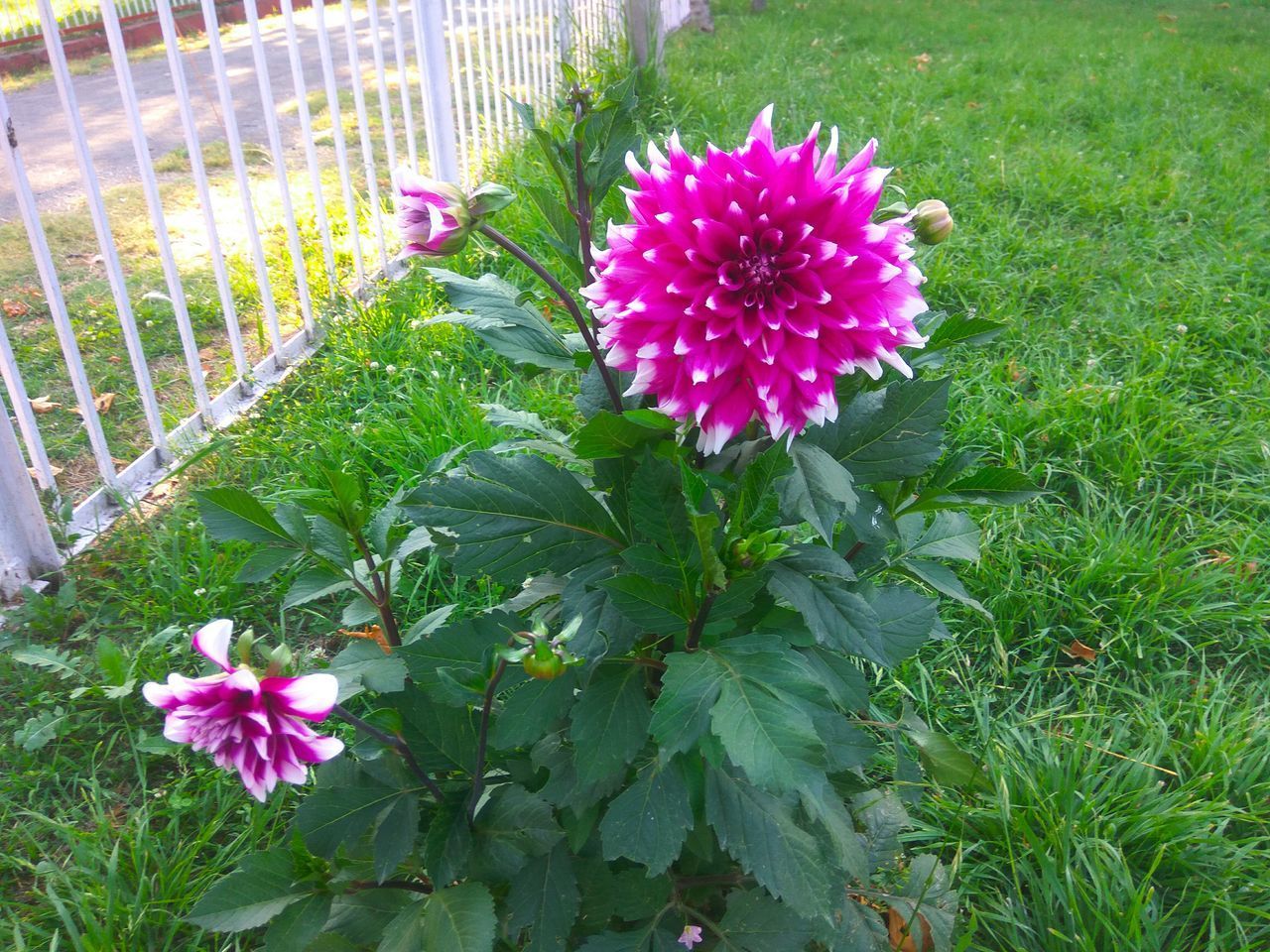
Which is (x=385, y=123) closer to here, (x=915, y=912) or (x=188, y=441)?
(x=188, y=441)

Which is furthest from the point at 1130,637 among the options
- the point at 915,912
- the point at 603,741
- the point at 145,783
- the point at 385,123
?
the point at 385,123

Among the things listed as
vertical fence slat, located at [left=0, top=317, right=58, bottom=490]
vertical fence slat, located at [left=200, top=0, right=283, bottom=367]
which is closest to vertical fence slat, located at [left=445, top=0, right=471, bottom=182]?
vertical fence slat, located at [left=200, top=0, right=283, bottom=367]

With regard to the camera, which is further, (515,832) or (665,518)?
(515,832)

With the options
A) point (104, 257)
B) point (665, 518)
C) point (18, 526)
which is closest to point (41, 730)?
point (18, 526)

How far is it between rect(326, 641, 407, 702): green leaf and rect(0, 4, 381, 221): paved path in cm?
316

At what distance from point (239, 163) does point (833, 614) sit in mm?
2754

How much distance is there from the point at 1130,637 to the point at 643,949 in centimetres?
159

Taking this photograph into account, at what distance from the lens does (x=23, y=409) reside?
2.35 meters

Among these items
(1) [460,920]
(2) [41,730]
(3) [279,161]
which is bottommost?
(2) [41,730]

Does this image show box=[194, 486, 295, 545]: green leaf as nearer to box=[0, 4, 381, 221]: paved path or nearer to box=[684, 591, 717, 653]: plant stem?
box=[684, 591, 717, 653]: plant stem

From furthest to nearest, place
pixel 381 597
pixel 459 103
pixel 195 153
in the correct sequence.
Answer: pixel 459 103
pixel 195 153
pixel 381 597

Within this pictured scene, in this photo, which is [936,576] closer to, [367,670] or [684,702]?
[684,702]

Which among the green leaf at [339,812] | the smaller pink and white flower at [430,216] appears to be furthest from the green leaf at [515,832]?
the smaller pink and white flower at [430,216]

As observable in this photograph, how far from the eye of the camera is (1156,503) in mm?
2725
